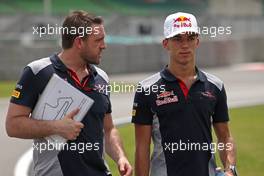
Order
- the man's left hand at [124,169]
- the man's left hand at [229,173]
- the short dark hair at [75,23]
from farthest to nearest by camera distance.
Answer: the man's left hand at [124,169] → the man's left hand at [229,173] → the short dark hair at [75,23]

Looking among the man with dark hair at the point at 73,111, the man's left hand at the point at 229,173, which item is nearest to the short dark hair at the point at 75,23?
the man with dark hair at the point at 73,111

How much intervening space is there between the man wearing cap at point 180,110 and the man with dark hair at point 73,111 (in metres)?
0.33

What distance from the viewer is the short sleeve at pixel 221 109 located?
505cm

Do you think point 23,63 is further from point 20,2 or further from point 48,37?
point 20,2

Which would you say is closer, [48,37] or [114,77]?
[114,77]

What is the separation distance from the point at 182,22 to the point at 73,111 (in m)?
0.98

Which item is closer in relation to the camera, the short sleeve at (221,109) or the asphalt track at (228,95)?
the short sleeve at (221,109)

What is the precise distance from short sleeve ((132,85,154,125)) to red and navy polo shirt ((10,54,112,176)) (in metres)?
0.24

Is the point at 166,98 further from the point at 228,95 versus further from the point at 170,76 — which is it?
the point at 228,95

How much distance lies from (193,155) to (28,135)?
115 cm

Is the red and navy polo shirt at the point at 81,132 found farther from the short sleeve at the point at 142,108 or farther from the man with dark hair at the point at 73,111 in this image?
the short sleeve at the point at 142,108

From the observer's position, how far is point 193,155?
489cm

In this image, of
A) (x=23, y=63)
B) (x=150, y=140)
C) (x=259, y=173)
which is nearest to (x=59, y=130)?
(x=150, y=140)

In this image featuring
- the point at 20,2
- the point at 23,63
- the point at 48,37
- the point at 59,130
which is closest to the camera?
the point at 59,130
